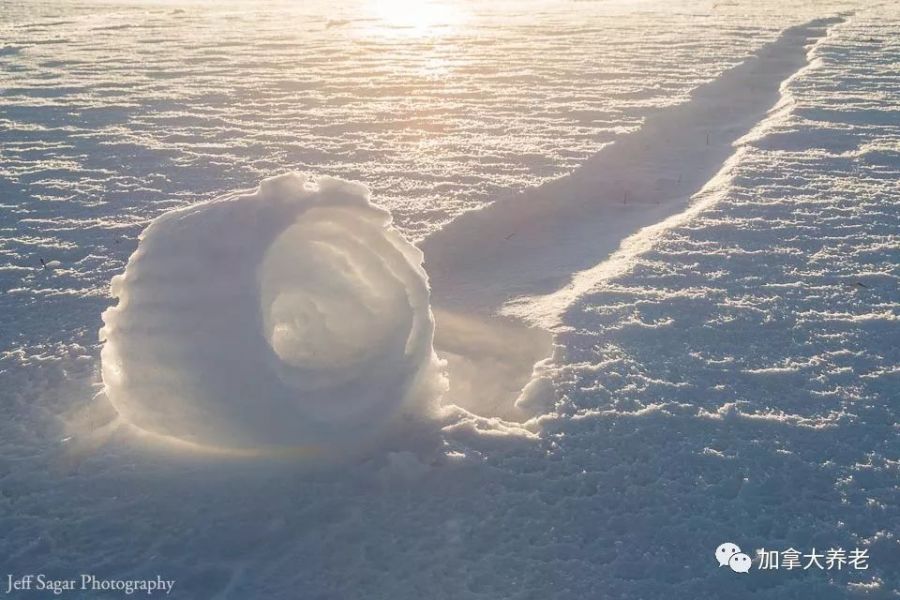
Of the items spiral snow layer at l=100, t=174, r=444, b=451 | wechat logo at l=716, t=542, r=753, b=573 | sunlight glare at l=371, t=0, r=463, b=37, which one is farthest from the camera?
sunlight glare at l=371, t=0, r=463, b=37

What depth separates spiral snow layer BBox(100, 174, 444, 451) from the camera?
2227 mm

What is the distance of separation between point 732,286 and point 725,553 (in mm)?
1721

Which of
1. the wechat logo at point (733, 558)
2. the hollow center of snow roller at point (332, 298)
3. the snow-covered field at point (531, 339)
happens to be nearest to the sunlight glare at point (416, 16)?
the snow-covered field at point (531, 339)

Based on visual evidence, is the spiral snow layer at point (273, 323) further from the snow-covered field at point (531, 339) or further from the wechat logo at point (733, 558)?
the wechat logo at point (733, 558)

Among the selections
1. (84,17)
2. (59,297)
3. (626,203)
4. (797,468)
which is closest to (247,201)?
(59,297)

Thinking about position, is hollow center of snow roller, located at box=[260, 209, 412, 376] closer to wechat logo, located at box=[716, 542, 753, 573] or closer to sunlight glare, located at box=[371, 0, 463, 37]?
wechat logo, located at box=[716, 542, 753, 573]

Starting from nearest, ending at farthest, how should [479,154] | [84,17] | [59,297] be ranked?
[59,297], [479,154], [84,17]

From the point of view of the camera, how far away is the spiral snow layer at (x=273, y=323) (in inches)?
87.7

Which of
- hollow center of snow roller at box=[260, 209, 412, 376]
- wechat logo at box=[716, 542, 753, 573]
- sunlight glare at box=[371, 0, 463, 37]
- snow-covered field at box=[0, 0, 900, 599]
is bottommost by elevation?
wechat logo at box=[716, 542, 753, 573]

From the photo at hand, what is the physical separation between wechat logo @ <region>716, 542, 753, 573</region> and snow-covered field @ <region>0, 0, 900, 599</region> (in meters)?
0.03

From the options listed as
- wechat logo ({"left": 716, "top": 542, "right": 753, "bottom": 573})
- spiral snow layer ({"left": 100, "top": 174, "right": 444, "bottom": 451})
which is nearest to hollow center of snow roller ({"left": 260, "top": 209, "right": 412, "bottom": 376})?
spiral snow layer ({"left": 100, "top": 174, "right": 444, "bottom": 451})

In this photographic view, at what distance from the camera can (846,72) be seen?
7848mm

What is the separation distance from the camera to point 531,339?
3172mm

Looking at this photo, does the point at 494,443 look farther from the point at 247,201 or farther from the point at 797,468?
the point at 247,201
